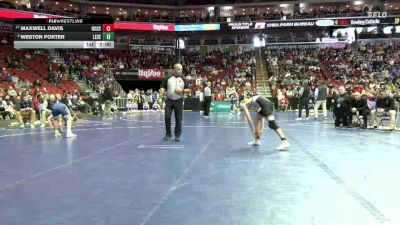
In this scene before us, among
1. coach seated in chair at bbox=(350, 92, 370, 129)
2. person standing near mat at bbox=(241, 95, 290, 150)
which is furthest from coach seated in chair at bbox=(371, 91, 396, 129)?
person standing near mat at bbox=(241, 95, 290, 150)

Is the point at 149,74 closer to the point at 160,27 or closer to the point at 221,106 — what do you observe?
the point at 160,27

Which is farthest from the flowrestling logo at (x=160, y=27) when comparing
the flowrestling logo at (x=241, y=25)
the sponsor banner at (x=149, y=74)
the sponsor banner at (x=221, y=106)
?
the sponsor banner at (x=221, y=106)

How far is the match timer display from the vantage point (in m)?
19.3

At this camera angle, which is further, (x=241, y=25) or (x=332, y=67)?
(x=241, y=25)

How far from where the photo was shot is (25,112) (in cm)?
1702

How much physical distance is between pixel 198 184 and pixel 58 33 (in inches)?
611

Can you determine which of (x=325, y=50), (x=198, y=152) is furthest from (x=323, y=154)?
(x=325, y=50)

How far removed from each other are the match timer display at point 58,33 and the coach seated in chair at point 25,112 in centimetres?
283

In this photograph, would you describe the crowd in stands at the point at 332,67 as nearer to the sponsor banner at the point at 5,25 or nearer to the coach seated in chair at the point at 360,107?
the coach seated in chair at the point at 360,107

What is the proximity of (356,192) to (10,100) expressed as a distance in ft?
63.3

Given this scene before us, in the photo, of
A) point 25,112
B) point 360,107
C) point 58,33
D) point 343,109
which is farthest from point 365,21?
point 25,112

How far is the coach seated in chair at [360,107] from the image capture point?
556 inches

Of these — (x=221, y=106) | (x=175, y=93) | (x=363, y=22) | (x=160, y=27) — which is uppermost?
(x=160, y=27)

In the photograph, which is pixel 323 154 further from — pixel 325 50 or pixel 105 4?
pixel 105 4
